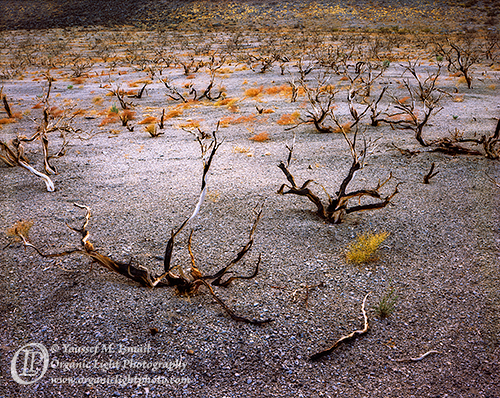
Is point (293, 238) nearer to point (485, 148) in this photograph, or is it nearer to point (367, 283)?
point (367, 283)

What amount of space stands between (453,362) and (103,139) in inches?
359

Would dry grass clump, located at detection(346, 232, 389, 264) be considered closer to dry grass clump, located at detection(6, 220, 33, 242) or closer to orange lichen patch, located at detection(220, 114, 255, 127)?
dry grass clump, located at detection(6, 220, 33, 242)

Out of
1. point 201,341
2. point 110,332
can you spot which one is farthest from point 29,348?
point 201,341

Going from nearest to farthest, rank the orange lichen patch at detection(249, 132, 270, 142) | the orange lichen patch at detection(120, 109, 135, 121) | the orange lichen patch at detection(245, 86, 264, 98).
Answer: the orange lichen patch at detection(249, 132, 270, 142) → the orange lichen patch at detection(120, 109, 135, 121) → the orange lichen patch at detection(245, 86, 264, 98)

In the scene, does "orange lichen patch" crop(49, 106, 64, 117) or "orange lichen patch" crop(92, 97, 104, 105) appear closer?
"orange lichen patch" crop(49, 106, 64, 117)

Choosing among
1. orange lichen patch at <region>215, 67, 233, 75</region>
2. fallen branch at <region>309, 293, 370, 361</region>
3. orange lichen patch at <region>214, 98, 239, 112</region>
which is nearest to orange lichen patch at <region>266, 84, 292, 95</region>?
orange lichen patch at <region>214, 98, 239, 112</region>

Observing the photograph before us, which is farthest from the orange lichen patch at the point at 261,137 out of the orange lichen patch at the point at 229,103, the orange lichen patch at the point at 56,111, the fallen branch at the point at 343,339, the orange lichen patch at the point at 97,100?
the orange lichen patch at the point at 97,100

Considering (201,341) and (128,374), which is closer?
(128,374)

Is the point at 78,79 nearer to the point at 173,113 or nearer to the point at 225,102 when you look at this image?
the point at 173,113

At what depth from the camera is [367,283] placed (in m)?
3.46

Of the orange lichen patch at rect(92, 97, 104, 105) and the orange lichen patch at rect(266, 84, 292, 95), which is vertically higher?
the orange lichen patch at rect(266, 84, 292, 95)

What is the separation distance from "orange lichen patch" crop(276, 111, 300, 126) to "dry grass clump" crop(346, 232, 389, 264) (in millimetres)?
6409

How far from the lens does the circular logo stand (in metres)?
2.44

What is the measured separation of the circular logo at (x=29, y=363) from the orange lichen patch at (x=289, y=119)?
27.9 ft
